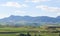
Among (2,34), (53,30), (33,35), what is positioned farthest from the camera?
(53,30)

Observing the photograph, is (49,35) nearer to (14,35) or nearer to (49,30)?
(49,30)

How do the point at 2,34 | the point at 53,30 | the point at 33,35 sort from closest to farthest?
the point at 33,35 < the point at 2,34 < the point at 53,30

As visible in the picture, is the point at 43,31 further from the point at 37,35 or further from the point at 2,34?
the point at 2,34

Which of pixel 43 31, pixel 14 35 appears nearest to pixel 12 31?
pixel 14 35

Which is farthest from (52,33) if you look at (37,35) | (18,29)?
(18,29)

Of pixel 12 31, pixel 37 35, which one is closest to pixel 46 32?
pixel 37 35

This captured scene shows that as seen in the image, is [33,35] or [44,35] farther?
[44,35]

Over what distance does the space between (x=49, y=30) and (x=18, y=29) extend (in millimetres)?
2607

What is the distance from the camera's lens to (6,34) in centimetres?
1202

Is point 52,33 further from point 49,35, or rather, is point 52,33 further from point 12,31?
point 12,31

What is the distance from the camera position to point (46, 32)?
12617mm

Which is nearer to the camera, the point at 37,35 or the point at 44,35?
the point at 37,35

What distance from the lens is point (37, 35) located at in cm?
1088

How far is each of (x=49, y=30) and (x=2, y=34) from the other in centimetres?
376
